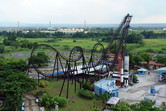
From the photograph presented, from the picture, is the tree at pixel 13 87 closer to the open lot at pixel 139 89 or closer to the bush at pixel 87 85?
the bush at pixel 87 85

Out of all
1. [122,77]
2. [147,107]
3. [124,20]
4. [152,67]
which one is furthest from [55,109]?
[152,67]

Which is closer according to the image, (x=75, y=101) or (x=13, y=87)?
(x=13, y=87)

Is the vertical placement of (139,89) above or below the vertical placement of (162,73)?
below

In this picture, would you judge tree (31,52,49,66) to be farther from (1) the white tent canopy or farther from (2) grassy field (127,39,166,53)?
(2) grassy field (127,39,166,53)

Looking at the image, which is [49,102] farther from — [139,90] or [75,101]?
[139,90]

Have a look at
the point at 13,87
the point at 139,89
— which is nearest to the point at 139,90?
the point at 139,89

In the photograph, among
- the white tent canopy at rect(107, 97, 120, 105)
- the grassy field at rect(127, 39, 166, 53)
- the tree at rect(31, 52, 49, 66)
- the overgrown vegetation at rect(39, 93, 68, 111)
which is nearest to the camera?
the overgrown vegetation at rect(39, 93, 68, 111)

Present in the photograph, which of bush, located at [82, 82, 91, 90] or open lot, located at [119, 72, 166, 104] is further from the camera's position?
bush, located at [82, 82, 91, 90]

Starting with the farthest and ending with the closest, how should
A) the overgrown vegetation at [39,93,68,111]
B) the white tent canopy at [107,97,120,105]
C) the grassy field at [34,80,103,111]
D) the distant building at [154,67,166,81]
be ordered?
the distant building at [154,67,166,81]
the grassy field at [34,80,103,111]
the white tent canopy at [107,97,120,105]
the overgrown vegetation at [39,93,68,111]

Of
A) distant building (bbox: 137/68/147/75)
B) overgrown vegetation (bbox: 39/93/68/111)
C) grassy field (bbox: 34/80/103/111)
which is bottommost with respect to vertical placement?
grassy field (bbox: 34/80/103/111)

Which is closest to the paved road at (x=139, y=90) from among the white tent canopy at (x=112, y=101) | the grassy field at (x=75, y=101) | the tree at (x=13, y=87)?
the white tent canopy at (x=112, y=101)

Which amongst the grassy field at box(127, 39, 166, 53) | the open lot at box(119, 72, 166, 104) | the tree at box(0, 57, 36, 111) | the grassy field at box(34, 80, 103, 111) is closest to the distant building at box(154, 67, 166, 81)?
the open lot at box(119, 72, 166, 104)

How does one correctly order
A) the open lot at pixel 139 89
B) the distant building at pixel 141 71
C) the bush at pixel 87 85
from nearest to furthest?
the open lot at pixel 139 89
the bush at pixel 87 85
the distant building at pixel 141 71
